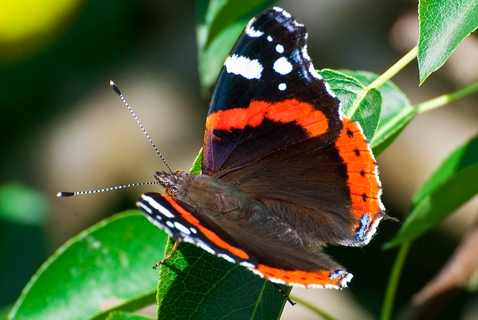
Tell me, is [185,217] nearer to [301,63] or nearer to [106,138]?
[301,63]

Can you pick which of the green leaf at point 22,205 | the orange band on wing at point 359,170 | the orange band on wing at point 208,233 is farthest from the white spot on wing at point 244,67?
the green leaf at point 22,205

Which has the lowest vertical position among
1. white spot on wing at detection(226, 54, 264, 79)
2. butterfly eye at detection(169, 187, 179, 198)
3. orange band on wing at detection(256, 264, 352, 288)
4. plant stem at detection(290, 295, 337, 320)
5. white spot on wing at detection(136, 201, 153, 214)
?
plant stem at detection(290, 295, 337, 320)

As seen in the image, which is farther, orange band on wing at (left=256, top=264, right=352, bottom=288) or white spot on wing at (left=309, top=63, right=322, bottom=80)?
white spot on wing at (left=309, top=63, right=322, bottom=80)

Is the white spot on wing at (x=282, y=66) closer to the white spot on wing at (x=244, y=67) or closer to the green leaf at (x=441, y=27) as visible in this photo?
the white spot on wing at (x=244, y=67)

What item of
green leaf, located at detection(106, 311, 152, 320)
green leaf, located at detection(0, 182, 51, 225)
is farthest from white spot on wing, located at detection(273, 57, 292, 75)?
green leaf, located at detection(0, 182, 51, 225)

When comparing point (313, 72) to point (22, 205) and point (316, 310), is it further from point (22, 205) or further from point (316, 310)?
point (22, 205)

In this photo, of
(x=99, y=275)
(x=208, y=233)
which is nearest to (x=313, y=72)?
(x=208, y=233)

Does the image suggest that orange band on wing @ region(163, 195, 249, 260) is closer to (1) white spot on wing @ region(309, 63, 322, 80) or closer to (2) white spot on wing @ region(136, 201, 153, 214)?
(2) white spot on wing @ region(136, 201, 153, 214)
